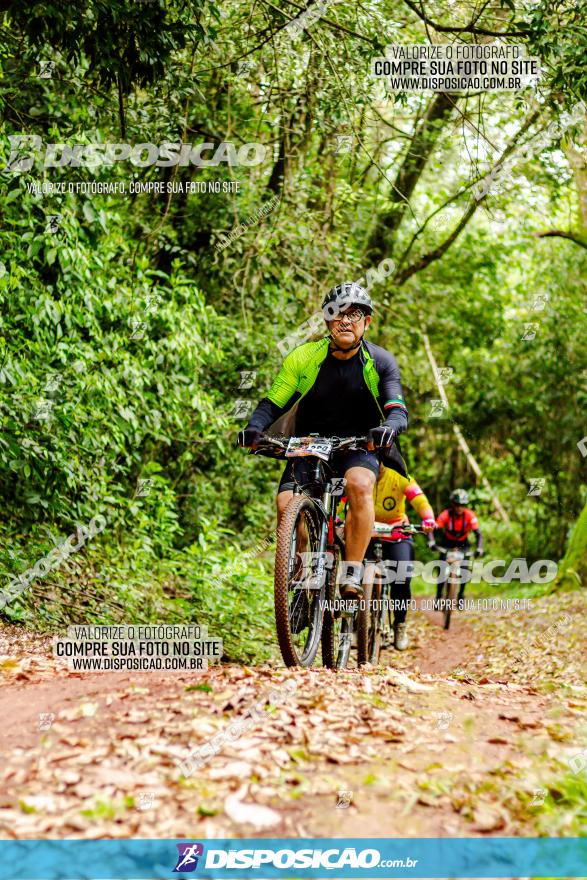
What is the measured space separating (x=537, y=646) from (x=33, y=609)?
6335 millimetres

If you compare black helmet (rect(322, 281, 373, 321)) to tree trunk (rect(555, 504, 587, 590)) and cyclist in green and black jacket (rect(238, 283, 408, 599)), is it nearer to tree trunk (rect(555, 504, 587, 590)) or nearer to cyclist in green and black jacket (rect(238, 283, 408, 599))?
cyclist in green and black jacket (rect(238, 283, 408, 599))

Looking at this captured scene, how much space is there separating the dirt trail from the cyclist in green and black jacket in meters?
1.18

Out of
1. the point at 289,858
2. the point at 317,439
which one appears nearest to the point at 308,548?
the point at 317,439

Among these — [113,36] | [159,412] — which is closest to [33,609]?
[159,412]

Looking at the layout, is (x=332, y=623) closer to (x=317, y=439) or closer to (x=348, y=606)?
(x=348, y=606)

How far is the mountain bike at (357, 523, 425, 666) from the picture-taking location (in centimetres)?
720

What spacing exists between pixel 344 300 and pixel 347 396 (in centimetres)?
67

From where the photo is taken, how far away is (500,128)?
1570 cm

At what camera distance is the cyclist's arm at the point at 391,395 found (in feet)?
19.6

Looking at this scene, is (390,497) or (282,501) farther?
(390,497)

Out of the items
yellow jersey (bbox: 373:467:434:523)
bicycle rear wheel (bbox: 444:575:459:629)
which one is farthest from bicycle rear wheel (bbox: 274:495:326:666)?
bicycle rear wheel (bbox: 444:575:459:629)

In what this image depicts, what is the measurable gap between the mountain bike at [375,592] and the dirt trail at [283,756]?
5.34ft

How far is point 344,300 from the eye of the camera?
20.2 feet

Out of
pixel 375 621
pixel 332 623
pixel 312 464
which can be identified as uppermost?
pixel 312 464
